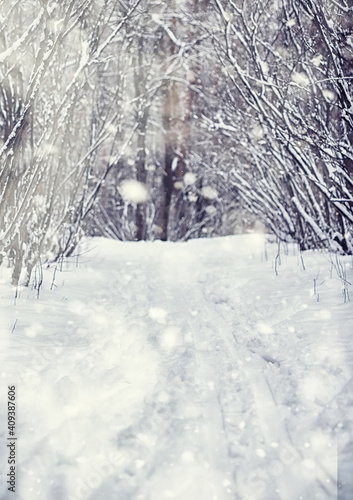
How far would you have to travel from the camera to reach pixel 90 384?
2.30 meters

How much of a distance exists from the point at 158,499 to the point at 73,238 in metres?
5.11

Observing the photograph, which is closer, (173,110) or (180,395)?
(180,395)

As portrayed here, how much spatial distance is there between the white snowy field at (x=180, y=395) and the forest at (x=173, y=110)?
1.24m

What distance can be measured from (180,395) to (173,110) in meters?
12.8

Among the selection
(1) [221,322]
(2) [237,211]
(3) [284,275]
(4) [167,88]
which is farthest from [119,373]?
(2) [237,211]

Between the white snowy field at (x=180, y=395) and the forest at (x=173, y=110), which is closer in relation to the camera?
the white snowy field at (x=180, y=395)

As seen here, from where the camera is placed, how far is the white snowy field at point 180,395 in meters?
1.64

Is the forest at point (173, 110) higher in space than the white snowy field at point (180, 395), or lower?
higher

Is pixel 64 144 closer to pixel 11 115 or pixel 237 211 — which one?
pixel 11 115

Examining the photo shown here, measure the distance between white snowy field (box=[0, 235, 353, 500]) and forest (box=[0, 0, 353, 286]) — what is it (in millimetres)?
1242

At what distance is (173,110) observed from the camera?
45.1 feet

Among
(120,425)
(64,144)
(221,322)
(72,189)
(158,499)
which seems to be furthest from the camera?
(72,189)

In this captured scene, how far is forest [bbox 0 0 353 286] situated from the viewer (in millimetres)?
3588

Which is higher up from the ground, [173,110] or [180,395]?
[173,110]
